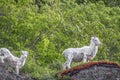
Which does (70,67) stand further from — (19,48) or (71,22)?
(71,22)

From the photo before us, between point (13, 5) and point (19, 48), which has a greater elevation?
point (13, 5)

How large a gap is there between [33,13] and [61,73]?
8.72 m

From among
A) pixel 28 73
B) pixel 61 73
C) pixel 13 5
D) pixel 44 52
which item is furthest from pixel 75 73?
pixel 13 5

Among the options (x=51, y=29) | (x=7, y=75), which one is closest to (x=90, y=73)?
(x=7, y=75)

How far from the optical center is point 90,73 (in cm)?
1598

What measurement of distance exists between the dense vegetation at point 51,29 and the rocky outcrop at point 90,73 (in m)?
4.00

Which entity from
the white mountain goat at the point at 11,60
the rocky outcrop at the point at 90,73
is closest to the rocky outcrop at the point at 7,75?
the white mountain goat at the point at 11,60

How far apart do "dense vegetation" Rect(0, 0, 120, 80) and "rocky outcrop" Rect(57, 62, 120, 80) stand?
4004 mm

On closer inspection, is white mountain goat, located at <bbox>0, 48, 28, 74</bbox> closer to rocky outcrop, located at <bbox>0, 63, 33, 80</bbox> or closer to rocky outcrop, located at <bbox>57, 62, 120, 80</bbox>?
rocky outcrop, located at <bbox>0, 63, 33, 80</bbox>

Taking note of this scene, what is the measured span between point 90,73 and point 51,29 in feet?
27.9

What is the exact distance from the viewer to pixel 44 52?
74.1ft

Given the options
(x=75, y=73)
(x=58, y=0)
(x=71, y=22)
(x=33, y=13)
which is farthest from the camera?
(x=58, y=0)

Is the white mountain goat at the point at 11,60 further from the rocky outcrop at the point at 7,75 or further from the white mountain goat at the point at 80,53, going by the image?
the white mountain goat at the point at 80,53

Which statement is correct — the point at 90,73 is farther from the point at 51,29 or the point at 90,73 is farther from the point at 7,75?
the point at 51,29
